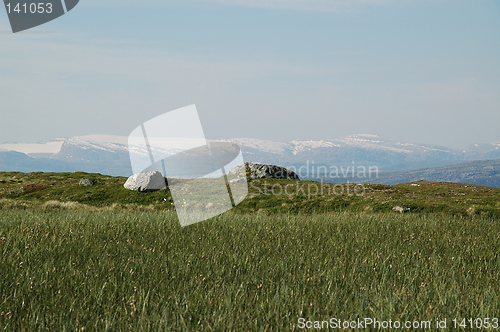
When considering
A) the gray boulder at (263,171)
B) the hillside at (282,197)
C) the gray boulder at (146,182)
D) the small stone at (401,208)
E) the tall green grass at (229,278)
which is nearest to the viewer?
the tall green grass at (229,278)

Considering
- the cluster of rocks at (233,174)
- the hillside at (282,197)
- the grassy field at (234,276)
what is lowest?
the hillside at (282,197)

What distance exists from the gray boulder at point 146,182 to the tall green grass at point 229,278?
1201 inches

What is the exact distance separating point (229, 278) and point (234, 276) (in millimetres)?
208

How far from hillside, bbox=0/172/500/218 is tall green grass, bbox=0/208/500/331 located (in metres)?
17.3

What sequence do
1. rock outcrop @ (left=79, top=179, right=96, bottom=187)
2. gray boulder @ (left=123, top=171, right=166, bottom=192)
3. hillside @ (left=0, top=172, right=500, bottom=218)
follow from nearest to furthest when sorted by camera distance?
hillside @ (left=0, top=172, right=500, bottom=218), gray boulder @ (left=123, top=171, right=166, bottom=192), rock outcrop @ (left=79, top=179, right=96, bottom=187)

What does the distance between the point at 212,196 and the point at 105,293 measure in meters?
33.4

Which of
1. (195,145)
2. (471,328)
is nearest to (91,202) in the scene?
(195,145)

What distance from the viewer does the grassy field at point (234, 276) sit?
4809 millimetres

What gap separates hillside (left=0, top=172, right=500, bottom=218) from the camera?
28.6m

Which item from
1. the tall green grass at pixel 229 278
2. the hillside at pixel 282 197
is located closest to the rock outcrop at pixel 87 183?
the hillside at pixel 282 197

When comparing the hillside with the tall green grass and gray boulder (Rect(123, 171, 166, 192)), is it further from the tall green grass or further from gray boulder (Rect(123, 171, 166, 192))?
the tall green grass

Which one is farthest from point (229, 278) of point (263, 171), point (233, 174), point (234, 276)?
point (233, 174)

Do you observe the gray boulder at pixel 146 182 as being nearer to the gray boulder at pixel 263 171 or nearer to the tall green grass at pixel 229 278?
the gray boulder at pixel 263 171

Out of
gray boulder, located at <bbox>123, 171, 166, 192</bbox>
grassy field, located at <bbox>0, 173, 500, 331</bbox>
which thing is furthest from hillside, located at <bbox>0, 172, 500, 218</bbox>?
grassy field, located at <bbox>0, 173, 500, 331</bbox>
